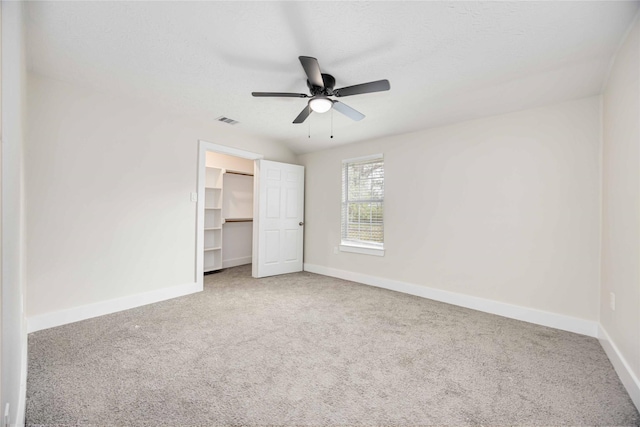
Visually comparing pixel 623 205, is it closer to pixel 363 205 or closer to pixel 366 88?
pixel 366 88

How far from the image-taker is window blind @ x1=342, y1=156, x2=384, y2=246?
4469 millimetres

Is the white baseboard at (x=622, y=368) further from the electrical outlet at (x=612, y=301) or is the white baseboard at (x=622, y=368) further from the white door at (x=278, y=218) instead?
the white door at (x=278, y=218)

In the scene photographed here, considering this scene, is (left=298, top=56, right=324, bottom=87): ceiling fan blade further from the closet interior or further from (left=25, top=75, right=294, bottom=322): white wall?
the closet interior

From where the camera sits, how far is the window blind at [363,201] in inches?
176

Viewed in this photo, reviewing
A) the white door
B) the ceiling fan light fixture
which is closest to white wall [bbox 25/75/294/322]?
the white door

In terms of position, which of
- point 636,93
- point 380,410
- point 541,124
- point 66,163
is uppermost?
point 541,124

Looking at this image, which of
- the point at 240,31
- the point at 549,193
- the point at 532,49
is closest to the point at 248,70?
the point at 240,31

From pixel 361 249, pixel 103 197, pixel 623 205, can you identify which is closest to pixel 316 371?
pixel 623 205

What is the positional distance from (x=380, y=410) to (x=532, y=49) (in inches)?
109

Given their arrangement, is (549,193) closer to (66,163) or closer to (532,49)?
(532,49)

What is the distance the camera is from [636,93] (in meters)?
1.83

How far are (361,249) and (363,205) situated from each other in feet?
2.41

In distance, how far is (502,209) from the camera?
3.23 m

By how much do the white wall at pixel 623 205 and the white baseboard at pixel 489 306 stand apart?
0.84 feet
